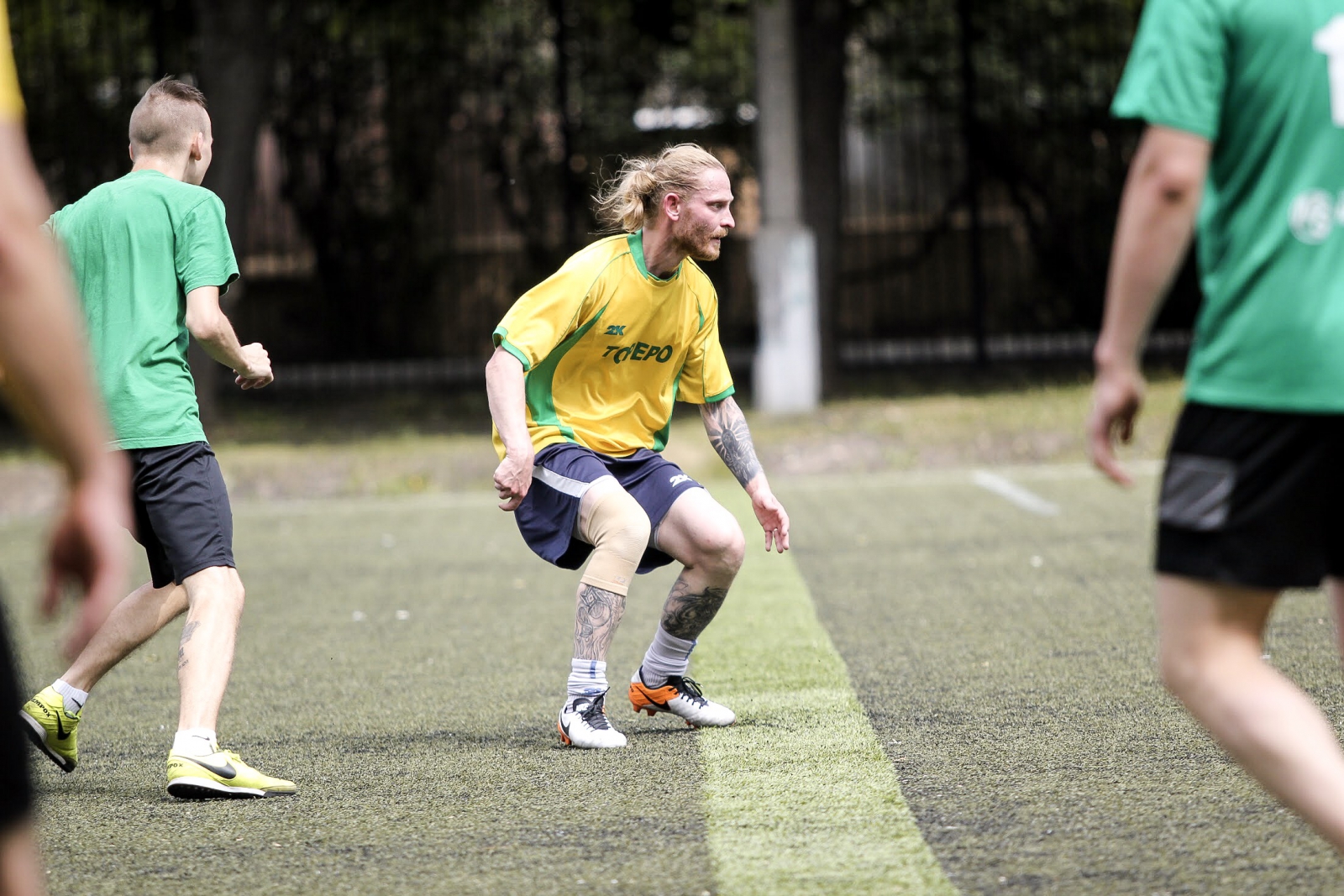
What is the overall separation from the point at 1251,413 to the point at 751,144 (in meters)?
16.6

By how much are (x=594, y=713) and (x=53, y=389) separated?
9.53 ft

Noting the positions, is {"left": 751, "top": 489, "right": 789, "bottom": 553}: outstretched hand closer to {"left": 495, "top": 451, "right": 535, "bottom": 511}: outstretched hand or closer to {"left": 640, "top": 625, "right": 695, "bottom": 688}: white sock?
{"left": 640, "top": 625, "right": 695, "bottom": 688}: white sock

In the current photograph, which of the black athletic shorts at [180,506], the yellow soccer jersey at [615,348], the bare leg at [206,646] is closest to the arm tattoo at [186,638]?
the bare leg at [206,646]

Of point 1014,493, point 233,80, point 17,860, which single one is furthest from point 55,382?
point 233,80

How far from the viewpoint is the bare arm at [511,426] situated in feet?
13.4

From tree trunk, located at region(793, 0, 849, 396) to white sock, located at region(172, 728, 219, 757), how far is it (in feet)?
36.2

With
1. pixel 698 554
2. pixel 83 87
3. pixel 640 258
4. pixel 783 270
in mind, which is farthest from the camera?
pixel 83 87

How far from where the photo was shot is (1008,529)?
862 cm

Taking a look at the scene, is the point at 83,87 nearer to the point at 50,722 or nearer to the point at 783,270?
the point at 783,270

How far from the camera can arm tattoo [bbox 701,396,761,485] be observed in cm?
474

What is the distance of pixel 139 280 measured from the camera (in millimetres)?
4031

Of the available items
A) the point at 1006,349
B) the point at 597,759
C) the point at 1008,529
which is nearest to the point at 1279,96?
the point at 597,759

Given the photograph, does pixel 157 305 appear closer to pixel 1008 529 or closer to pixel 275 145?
pixel 1008 529

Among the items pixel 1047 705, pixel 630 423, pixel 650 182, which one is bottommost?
pixel 1047 705
